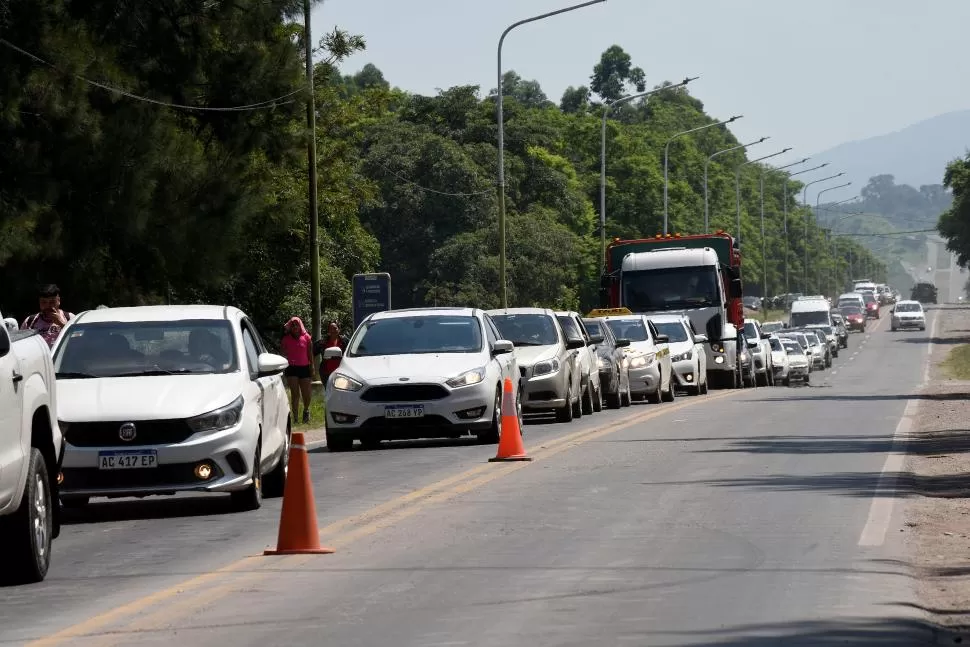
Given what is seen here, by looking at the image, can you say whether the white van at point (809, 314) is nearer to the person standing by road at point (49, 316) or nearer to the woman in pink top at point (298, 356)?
the woman in pink top at point (298, 356)

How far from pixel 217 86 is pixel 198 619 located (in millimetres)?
32789

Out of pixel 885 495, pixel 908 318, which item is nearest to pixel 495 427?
pixel 885 495

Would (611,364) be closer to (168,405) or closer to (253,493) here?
(253,493)

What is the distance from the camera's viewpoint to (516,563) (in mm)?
11055

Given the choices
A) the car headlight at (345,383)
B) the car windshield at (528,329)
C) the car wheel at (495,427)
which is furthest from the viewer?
the car windshield at (528,329)

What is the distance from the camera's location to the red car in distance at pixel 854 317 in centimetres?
11869

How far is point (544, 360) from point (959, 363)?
1825 inches

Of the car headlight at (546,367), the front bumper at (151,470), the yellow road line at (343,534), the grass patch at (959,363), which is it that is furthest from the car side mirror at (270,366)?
the grass patch at (959,363)

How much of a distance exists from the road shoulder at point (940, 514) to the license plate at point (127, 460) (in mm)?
5189

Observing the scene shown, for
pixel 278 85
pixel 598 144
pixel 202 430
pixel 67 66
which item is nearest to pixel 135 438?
pixel 202 430

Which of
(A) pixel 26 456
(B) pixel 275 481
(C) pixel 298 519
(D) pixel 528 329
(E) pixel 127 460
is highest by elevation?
(D) pixel 528 329

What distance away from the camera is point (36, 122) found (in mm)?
35469

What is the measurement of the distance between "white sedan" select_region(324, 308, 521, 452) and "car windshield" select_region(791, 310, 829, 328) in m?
65.9

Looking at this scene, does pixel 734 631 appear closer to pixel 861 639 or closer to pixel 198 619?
pixel 861 639
